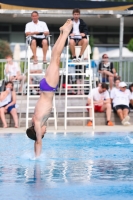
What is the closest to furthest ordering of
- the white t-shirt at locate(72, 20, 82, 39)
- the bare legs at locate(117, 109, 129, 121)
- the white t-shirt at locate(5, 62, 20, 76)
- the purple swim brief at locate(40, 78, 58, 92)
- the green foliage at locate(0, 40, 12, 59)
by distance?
1. the purple swim brief at locate(40, 78, 58, 92)
2. the white t-shirt at locate(72, 20, 82, 39)
3. the bare legs at locate(117, 109, 129, 121)
4. the white t-shirt at locate(5, 62, 20, 76)
5. the green foliage at locate(0, 40, 12, 59)

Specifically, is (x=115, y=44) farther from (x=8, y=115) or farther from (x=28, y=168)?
(x=28, y=168)

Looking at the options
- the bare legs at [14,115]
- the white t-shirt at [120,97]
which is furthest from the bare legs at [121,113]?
the bare legs at [14,115]

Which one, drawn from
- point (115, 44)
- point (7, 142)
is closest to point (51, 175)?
point (7, 142)

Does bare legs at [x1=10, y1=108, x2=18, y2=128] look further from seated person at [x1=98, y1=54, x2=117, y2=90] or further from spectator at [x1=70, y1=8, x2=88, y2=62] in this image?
seated person at [x1=98, y1=54, x2=117, y2=90]

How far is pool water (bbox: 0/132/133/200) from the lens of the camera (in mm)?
6906

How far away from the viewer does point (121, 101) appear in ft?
56.6

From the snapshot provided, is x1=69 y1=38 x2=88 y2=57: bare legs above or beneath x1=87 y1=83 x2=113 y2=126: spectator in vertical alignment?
above

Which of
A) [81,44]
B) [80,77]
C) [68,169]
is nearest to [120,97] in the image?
[80,77]

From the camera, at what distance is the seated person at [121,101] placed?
675 inches

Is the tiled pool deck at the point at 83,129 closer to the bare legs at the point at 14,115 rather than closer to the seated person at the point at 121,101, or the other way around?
the bare legs at the point at 14,115

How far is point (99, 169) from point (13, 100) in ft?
27.0

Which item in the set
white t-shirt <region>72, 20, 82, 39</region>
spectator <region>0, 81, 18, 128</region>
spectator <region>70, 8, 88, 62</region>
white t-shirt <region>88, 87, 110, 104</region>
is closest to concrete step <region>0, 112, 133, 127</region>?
spectator <region>0, 81, 18, 128</region>

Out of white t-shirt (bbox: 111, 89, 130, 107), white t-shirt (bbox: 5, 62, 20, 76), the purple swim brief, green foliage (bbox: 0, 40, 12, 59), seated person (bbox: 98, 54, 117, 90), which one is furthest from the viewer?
green foliage (bbox: 0, 40, 12, 59)

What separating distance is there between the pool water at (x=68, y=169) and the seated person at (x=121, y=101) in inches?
143
